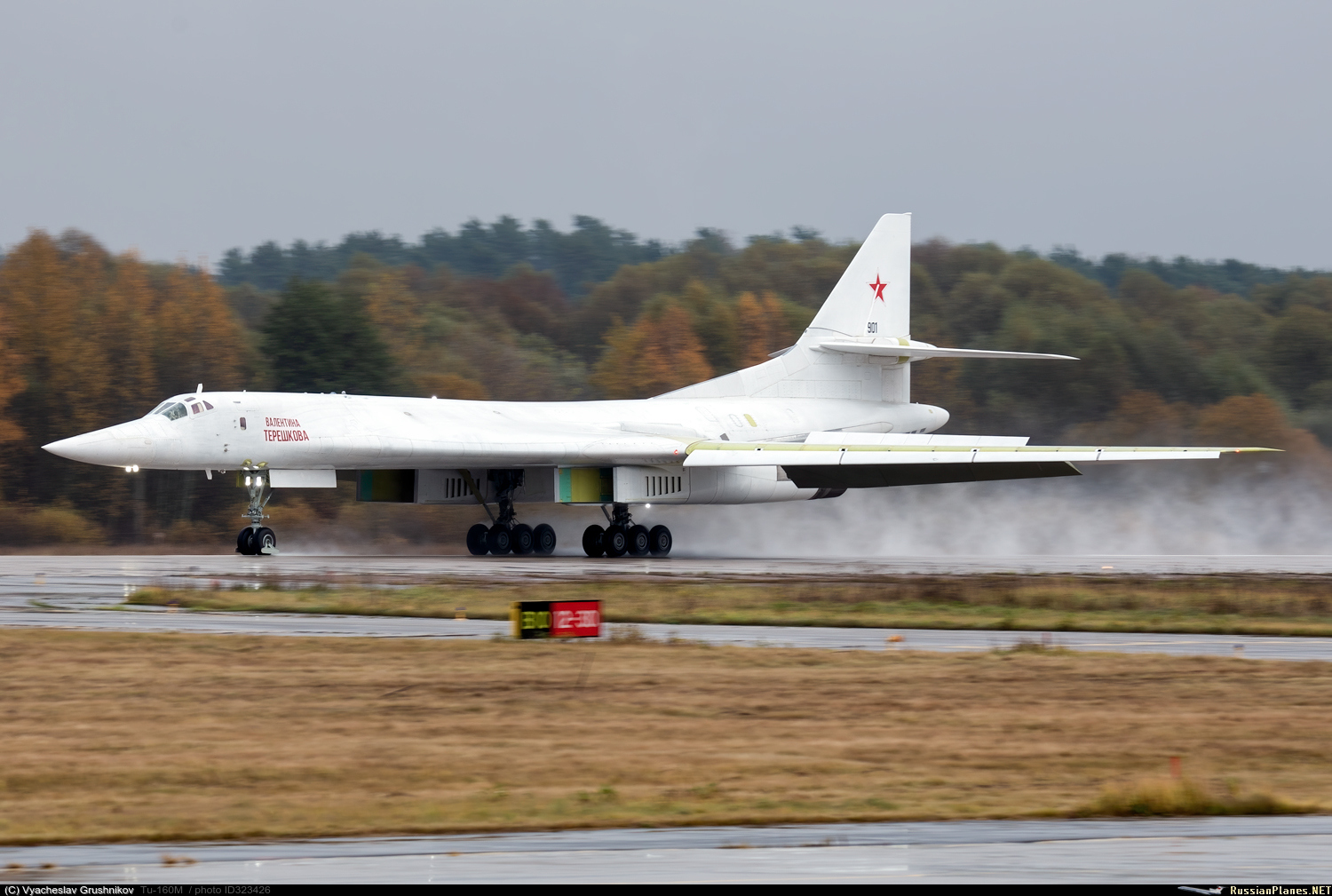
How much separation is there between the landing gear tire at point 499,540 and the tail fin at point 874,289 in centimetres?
851

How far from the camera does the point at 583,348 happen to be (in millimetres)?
66438

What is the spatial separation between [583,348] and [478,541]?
122ft

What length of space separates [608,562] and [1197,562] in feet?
35.1

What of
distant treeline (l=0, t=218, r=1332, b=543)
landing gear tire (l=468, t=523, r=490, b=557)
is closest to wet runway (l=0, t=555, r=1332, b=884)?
landing gear tire (l=468, t=523, r=490, b=557)

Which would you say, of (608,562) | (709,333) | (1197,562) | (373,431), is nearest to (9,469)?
(373,431)

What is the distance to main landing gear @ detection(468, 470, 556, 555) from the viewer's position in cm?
2964

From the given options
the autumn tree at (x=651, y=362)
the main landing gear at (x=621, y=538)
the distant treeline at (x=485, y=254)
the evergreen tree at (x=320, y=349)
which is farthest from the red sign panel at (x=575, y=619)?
the distant treeline at (x=485, y=254)

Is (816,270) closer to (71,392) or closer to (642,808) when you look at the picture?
(71,392)

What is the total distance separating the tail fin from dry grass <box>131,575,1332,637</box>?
13881mm

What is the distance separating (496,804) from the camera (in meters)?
7.04

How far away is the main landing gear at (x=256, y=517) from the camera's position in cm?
2547

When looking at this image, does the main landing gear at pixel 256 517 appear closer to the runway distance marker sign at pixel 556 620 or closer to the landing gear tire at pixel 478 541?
the landing gear tire at pixel 478 541

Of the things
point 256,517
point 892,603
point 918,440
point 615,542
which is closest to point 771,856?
point 892,603

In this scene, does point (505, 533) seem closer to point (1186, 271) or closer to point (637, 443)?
point (637, 443)
